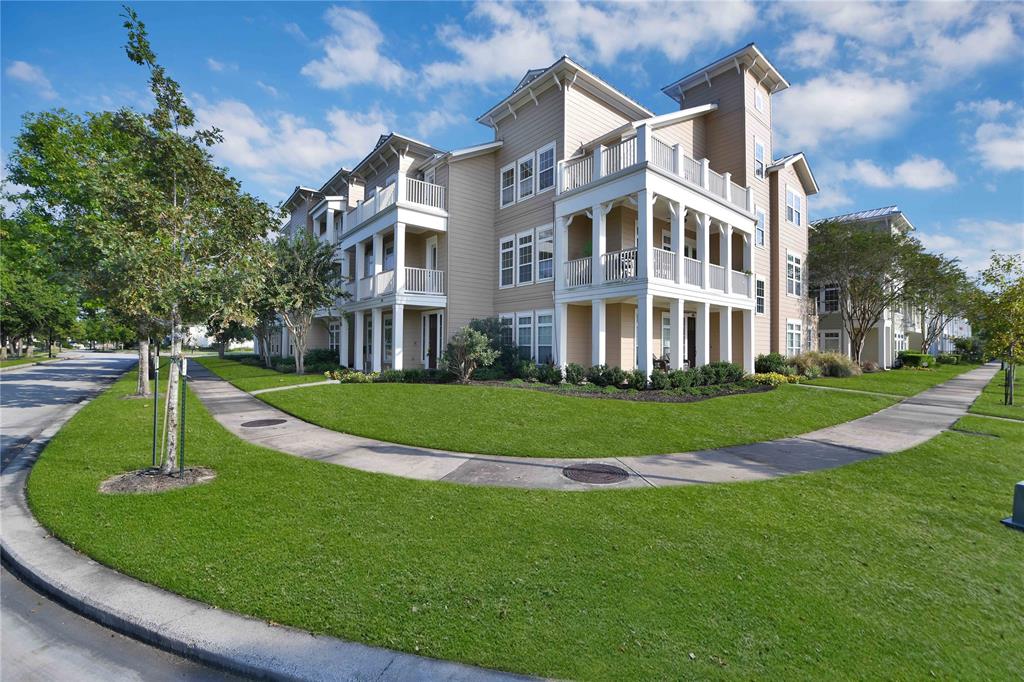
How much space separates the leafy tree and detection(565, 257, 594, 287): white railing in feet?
34.9

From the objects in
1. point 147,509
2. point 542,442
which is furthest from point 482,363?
point 147,509

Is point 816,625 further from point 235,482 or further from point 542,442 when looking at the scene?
point 235,482

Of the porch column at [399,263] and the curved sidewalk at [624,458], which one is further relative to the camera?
the porch column at [399,263]

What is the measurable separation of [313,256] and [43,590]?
1923 centimetres

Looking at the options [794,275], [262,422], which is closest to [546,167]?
[262,422]

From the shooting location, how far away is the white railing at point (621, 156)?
14.9 m

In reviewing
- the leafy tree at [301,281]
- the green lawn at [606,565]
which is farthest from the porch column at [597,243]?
the leafy tree at [301,281]

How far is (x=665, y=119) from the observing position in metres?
18.2

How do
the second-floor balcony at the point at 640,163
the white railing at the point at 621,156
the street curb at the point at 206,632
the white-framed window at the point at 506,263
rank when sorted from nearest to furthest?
the street curb at the point at 206,632 < the second-floor balcony at the point at 640,163 < the white railing at the point at 621,156 < the white-framed window at the point at 506,263

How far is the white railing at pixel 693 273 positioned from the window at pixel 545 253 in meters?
4.95

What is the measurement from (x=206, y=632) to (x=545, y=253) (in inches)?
641

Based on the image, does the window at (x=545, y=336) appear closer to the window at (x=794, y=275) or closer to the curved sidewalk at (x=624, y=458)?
the curved sidewalk at (x=624, y=458)

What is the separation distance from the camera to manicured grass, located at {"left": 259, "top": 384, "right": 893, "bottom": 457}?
27.2 feet

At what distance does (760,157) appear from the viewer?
21.9 metres
